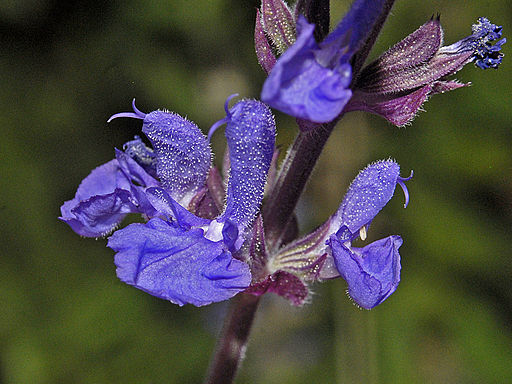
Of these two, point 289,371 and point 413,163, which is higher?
point 413,163

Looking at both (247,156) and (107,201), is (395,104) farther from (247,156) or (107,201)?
(107,201)

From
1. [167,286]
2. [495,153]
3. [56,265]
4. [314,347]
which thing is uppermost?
[167,286]

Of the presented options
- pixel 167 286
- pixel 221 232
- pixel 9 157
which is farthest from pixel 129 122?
pixel 167 286

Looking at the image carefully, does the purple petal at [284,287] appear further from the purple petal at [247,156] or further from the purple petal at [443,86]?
the purple petal at [443,86]

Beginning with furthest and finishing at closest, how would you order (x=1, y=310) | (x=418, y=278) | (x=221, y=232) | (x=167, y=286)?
(x=418, y=278), (x=1, y=310), (x=221, y=232), (x=167, y=286)

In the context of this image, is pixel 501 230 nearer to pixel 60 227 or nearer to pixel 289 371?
pixel 289 371

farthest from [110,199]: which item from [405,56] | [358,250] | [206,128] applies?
[206,128]

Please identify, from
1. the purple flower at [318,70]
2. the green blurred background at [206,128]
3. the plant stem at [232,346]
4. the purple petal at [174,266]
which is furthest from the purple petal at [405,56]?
the green blurred background at [206,128]

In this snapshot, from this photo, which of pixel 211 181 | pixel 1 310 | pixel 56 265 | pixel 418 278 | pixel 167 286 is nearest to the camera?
pixel 167 286
